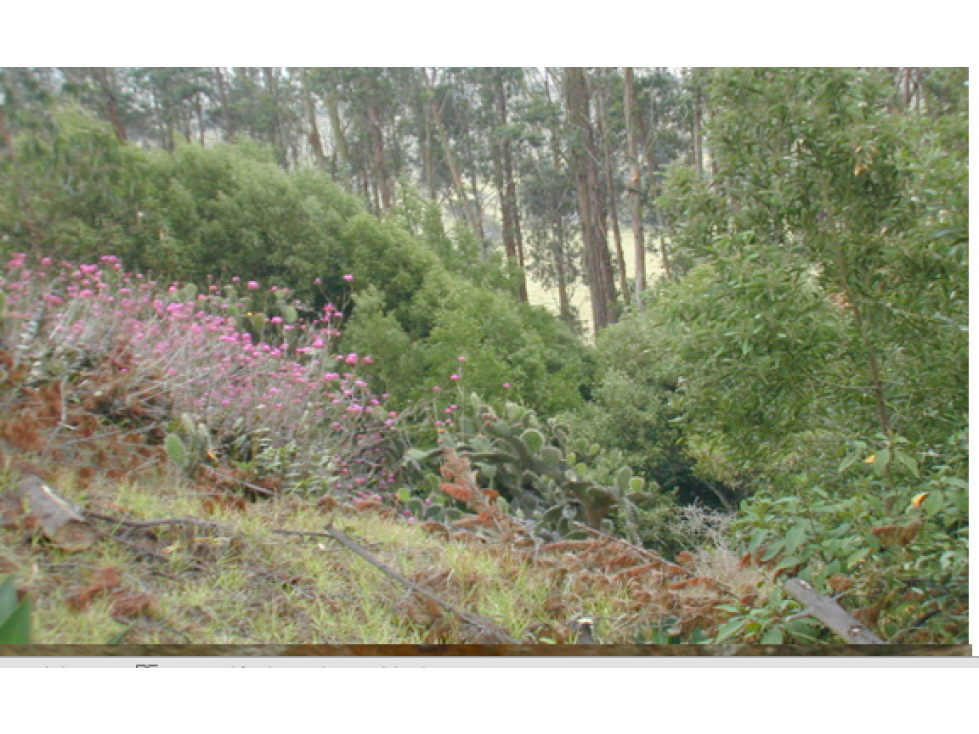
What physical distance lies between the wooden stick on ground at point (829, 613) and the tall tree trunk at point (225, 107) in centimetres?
248

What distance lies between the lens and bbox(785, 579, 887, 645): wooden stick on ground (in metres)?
2.14

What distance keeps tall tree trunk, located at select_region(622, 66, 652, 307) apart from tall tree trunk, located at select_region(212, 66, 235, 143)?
158 cm

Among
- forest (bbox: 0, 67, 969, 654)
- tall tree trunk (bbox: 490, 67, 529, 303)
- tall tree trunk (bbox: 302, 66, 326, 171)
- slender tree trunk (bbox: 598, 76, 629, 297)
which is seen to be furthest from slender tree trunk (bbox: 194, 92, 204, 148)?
slender tree trunk (bbox: 598, 76, 629, 297)

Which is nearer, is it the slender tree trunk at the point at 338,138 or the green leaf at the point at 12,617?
the green leaf at the point at 12,617

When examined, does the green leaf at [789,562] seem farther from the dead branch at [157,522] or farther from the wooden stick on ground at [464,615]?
the dead branch at [157,522]

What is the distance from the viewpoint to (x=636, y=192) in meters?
3.43

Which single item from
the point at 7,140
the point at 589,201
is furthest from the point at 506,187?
the point at 7,140

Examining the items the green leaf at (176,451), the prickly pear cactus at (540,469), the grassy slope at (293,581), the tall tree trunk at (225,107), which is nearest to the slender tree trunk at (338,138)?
the tall tree trunk at (225,107)

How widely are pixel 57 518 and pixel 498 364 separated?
72.2 inches

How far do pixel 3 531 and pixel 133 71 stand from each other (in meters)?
1.58

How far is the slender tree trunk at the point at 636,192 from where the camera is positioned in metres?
3.21

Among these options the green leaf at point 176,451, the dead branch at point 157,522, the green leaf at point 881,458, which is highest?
the green leaf at point 176,451

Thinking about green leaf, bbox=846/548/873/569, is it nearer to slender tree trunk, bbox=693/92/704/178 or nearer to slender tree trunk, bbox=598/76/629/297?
slender tree trunk, bbox=693/92/704/178
